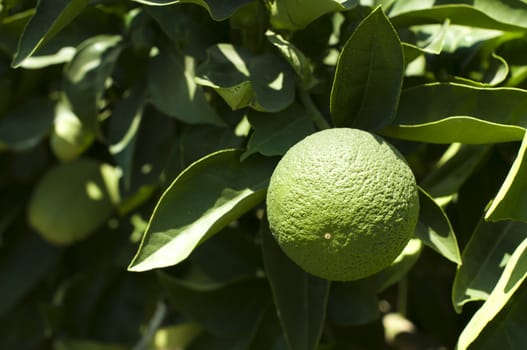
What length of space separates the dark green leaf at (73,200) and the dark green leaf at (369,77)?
612 mm

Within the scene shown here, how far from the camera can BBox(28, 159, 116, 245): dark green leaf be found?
1327 mm

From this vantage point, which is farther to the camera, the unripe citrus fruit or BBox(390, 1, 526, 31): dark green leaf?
BBox(390, 1, 526, 31): dark green leaf

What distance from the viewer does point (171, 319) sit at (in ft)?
4.79

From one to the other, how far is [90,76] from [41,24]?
0.65ft

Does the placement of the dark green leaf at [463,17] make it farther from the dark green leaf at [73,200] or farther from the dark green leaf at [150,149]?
A: the dark green leaf at [73,200]

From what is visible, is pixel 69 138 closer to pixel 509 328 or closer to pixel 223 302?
pixel 223 302

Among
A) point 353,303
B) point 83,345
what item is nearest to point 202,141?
point 353,303

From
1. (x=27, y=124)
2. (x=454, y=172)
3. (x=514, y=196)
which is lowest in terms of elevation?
(x=27, y=124)

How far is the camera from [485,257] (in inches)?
33.6

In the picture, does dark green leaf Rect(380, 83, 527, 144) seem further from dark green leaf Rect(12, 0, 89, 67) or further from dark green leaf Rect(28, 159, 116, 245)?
dark green leaf Rect(28, 159, 116, 245)

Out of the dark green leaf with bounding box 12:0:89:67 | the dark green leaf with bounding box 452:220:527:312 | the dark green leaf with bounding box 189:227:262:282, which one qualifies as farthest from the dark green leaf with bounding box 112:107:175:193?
the dark green leaf with bounding box 452:220:527:312

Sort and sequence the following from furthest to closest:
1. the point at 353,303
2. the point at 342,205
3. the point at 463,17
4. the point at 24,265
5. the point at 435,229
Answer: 1. the point at 24,265
2. the point at 353,303
3. the point at 463,17
4. the point at 435,229
5. the point at 342,205

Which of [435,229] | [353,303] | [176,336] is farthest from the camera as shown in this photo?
[176,336]

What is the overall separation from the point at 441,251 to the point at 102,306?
0.78m
